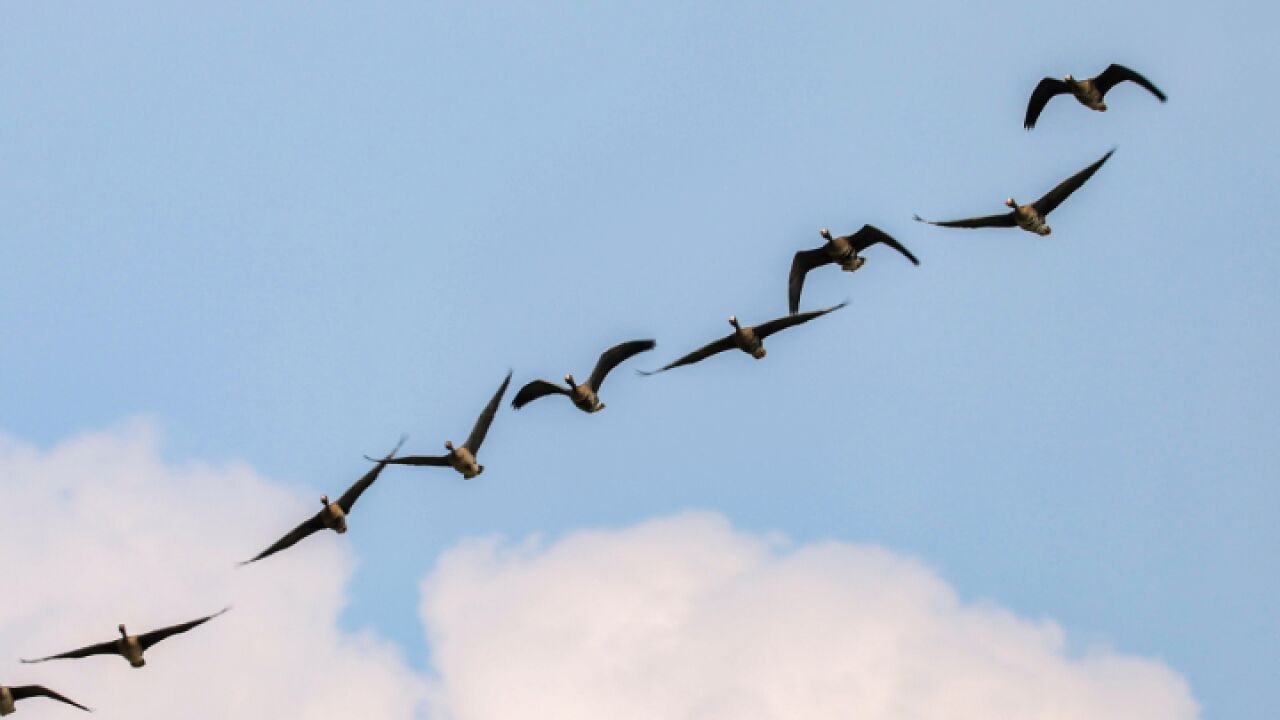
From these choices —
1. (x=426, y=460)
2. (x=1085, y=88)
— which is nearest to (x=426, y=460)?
(x=426, y=460)

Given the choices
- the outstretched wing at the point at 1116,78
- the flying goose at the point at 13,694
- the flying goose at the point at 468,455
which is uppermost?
the outstretched wing at the point at 1116,78

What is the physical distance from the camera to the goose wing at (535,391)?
4962cm

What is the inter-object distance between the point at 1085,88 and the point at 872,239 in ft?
29.3

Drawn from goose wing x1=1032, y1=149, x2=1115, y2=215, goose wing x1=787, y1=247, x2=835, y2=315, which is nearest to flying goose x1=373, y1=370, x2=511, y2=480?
goose wing x1=787, y1=247, x2=835, y2=315

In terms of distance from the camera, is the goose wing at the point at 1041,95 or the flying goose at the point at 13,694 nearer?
the flying goose at the point at 13,694

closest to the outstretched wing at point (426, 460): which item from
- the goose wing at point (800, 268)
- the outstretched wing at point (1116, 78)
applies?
the goose wing at point (800, 268)

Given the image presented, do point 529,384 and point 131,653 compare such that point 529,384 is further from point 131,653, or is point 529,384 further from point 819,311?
point 131,653

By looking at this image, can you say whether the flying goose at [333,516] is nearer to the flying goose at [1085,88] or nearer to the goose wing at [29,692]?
the goose wing at [29,692]

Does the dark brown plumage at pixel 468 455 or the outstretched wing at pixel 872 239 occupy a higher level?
the outstretched wing at pixel 872 239

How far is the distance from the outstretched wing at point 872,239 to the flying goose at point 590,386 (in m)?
8.03

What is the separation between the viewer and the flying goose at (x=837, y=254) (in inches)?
2032

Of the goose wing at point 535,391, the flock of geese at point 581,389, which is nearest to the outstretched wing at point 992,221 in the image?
the flock of geese at point 581,389

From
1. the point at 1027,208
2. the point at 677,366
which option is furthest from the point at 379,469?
the point at 1027,208

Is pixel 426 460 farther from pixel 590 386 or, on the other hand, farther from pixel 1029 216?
pixel 1029 216
